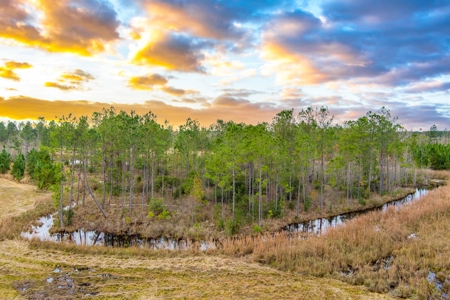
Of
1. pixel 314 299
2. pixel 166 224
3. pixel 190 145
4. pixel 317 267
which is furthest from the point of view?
pixel 190 145

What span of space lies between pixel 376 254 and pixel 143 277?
1340 cm

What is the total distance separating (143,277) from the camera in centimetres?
1316

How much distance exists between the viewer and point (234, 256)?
16453mm

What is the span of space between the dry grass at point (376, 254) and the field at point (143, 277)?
0.88 metres

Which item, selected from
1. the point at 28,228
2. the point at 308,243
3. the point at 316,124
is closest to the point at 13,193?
the point at 28,228

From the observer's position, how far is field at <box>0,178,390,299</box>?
11469 mm

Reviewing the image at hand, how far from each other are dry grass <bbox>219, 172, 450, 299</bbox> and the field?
88cm

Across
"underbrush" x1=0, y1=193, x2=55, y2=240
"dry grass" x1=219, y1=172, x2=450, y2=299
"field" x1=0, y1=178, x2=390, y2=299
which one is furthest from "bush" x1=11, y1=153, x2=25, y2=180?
"dry grass" x1=219, y1=172, x2=450, y2=299

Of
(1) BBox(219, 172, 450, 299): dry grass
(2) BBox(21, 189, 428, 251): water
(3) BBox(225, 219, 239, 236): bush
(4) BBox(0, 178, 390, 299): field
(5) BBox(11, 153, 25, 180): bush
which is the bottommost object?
(2) BBox(21, 189, 428, 251): water

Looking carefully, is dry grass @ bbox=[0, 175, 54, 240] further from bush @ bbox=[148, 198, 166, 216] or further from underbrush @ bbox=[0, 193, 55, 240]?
bush @ bbox=[148, 198, 166, 216]

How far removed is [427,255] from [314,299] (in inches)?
326

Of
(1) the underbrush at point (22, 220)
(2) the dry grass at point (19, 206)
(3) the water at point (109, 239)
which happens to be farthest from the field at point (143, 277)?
(2) the dry grass at point (19, 206)

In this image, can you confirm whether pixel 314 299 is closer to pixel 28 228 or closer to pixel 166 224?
pixel 166 224

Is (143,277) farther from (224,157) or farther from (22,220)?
(22,220)
